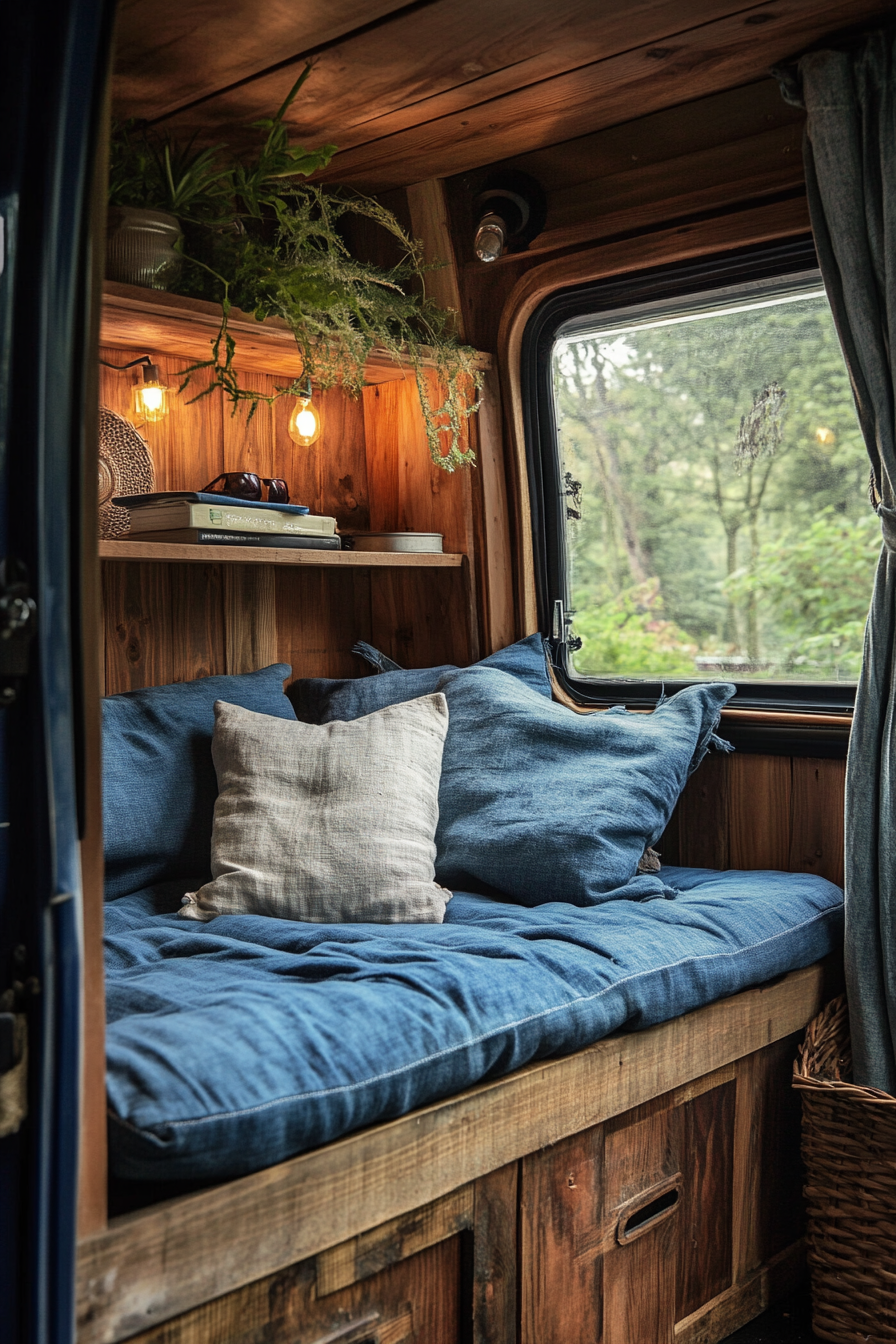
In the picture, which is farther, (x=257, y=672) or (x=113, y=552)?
(x=257, y=672)

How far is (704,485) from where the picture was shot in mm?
2791

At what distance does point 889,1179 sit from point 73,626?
1598 mm

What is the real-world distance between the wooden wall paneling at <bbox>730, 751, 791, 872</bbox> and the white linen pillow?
2.30 ft

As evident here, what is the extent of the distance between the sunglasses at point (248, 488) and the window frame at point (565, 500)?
2.21 ft

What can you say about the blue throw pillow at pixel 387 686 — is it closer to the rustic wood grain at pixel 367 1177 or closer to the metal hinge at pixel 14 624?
the rustic wood grain at pixel 367 1177

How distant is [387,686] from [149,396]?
808mm


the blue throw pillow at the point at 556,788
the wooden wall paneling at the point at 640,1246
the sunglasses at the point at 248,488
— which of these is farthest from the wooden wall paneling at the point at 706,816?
the sunglasses at the point at 248,488

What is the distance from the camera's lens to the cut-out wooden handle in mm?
1745

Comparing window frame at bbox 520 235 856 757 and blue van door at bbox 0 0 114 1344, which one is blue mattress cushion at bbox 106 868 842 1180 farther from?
window frame at bbox 520 235 856 757

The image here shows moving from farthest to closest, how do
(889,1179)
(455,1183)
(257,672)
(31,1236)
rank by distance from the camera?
1. (257,672)
2. (889,1179)
3. (455,1183)
4. (31,1236)

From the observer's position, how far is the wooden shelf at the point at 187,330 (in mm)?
2102

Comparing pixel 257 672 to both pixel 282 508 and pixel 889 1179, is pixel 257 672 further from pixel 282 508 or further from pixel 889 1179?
pixel 889 1179

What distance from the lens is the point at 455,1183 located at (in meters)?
1.49

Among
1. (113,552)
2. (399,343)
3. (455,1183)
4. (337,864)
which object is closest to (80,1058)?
(455,1183)
